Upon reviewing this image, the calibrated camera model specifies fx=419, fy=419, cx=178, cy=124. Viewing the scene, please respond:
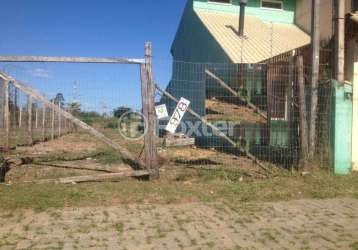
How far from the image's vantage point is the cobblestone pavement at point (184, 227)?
15.2 ft

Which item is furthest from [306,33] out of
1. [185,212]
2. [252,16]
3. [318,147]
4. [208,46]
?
[185,212]

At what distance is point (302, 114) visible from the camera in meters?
8.66

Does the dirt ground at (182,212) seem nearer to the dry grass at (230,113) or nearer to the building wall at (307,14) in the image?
the dry grass at (230,113)

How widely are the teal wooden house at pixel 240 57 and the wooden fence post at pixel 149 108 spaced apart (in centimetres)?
109

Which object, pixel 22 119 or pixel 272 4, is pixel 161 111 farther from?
pixel 272 4

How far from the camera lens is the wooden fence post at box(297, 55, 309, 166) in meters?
8.56

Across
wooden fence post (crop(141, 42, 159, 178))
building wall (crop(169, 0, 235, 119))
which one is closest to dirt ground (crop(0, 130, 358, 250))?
wooden fence post (crop(141, 42, 159, 178))

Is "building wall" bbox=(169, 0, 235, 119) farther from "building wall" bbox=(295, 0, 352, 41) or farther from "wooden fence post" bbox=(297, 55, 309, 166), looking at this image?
"building wall" bbox=(295, 0, 352, 41)

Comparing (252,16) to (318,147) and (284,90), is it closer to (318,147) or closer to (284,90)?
(284,90)

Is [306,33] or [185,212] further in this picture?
[306,33]

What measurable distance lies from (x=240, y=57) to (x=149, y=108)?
8.82 m

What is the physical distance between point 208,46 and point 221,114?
857 centimetres

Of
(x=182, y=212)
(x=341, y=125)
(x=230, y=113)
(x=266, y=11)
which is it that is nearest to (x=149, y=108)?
(x=182, y=212)

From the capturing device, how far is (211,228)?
205 inches
